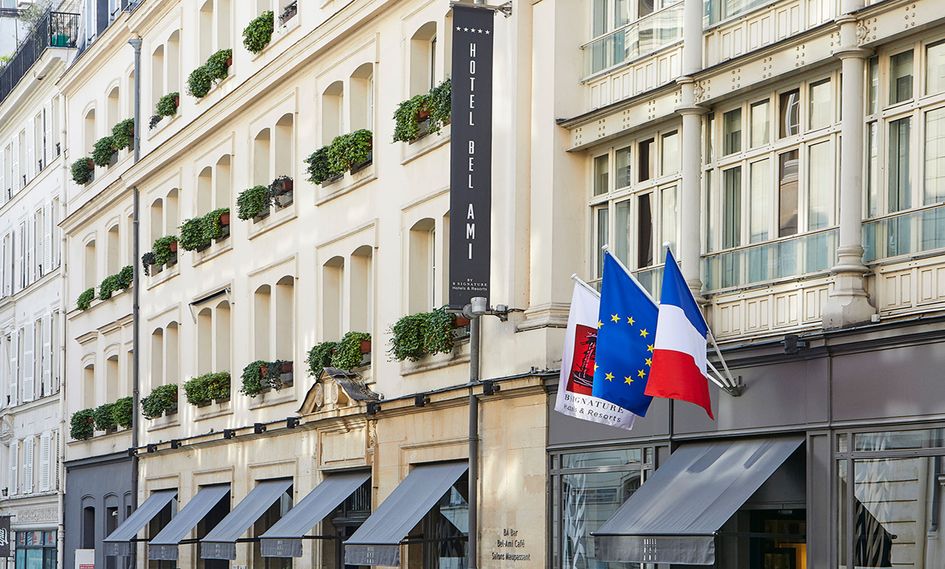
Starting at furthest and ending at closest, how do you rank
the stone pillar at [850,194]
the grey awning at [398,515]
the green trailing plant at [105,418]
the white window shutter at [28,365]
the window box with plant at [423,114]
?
the white window shutter at [28,365] < the green trailing plant at [105,418] < the window box with plant at [423,114] < the grey awning at [398,515] < the stone pillar at [850,194]

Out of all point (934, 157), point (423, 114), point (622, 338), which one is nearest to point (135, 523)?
point (423, 114)

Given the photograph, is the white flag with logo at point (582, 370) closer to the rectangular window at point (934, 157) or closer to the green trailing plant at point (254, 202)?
the rectangular window at point (934, 157)

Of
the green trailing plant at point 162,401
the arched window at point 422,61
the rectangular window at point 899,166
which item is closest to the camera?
the rectangular window at point 899,166

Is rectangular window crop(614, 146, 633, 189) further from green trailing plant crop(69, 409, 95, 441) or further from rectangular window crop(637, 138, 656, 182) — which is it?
green trailing plant crop(69, 409, 95, 441)

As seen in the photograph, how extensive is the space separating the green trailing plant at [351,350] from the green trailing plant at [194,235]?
28.5 ft

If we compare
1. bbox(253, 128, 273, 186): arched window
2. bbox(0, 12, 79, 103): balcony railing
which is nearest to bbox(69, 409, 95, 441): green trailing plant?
bbox(0, 12, 79, 103): balcony railing

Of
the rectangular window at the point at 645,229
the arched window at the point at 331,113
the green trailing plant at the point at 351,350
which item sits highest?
the arched window at the point at 331,113

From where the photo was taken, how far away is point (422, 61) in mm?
29531

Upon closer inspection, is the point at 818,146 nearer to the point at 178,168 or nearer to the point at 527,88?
the point at 527,88

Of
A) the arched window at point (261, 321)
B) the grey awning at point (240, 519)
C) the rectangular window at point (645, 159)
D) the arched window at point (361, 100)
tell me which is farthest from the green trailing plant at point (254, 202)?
the rectangular window at point (645, 159)

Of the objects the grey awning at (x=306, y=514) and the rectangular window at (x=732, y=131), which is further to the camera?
the grey awning at (x=306, y=514)

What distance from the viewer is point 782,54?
2064 centimetres

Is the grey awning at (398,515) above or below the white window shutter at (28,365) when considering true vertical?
below

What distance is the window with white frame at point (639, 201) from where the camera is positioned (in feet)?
76.2
